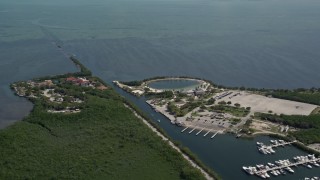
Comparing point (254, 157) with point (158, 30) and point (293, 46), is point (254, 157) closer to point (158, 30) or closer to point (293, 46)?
point (293, 46)

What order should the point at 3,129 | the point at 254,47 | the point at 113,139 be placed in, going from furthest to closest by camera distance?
the point at 254,47, the point at 3,129, the point at 113,139

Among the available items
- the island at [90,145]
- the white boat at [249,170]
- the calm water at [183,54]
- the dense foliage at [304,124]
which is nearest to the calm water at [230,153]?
the calm water at [183,54]

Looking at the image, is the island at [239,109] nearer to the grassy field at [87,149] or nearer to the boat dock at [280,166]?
the boat dock at [280,166]

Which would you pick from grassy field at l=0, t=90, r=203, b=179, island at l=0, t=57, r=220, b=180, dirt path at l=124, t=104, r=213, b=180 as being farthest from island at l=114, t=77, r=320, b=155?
grassy field at l=0, t=90, r=203, b=179

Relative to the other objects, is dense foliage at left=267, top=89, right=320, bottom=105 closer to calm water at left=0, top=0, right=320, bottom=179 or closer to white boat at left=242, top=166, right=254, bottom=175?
calm water at left=0, top=0, right=320, bottom=179

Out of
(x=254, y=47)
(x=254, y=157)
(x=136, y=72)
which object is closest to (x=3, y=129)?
(x=254, y=157)

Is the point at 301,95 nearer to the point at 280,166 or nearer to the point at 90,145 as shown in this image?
the point at 280,166
